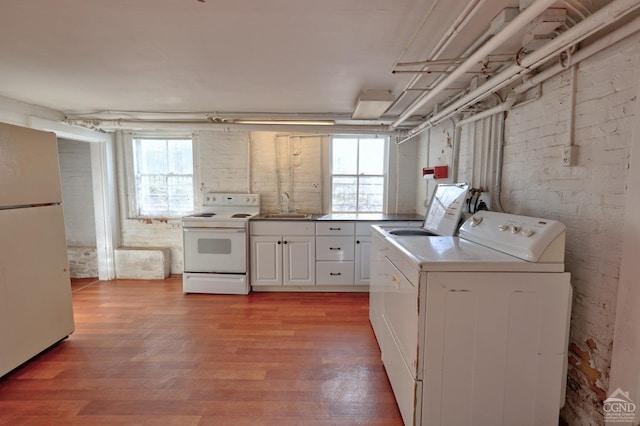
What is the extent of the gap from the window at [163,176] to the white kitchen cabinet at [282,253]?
146cm

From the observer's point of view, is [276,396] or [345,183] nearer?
[276,396]

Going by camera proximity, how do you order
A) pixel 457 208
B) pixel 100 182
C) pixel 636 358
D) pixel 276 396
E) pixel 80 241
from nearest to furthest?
pixel 636 358, pixel 276 396, pixel 457 208, pixel 100 182, pixel 80 241

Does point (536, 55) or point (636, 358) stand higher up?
point (536, 55)

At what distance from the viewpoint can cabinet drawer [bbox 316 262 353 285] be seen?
364 cm

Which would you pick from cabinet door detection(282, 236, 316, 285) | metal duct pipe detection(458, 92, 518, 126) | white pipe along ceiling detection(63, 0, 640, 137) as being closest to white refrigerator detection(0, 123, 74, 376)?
white pipe along ceiling detection(63, 0, 640, 137)

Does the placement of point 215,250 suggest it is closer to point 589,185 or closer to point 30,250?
point 30,250

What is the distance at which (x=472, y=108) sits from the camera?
8.17ft

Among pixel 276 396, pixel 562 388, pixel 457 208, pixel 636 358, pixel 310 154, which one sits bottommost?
pixel 276 396

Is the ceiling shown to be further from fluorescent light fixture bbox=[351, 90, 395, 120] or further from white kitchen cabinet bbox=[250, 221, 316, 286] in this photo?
white kitchen cabinet bbox=[250, 221, 316, 286]

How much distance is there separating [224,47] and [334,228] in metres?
2.31

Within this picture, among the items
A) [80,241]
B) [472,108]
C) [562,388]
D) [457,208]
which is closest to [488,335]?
[562,388]

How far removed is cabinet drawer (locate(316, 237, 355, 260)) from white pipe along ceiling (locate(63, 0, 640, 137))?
141 cm

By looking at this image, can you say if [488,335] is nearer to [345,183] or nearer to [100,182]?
[345,183]

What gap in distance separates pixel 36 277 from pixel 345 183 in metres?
3.46
